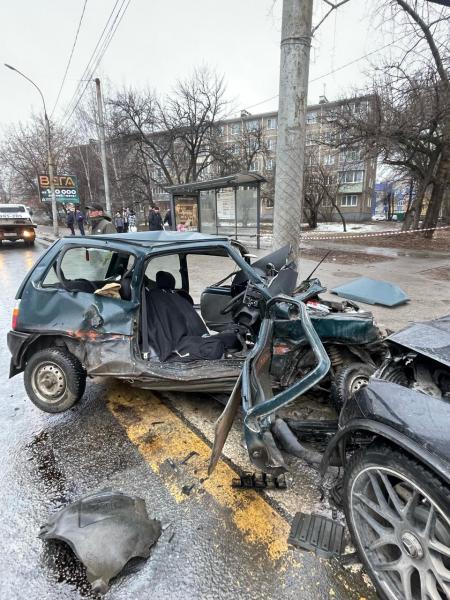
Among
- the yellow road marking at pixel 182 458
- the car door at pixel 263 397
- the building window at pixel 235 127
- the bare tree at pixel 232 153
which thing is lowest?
the yellow road marking at pixel 182 458

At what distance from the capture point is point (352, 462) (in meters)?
1.81

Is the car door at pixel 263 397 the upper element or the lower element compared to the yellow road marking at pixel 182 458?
upper

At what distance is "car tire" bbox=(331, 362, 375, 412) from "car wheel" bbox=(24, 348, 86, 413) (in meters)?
2.32

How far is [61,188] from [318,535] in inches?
1064

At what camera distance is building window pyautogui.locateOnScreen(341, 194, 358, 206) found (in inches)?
1964

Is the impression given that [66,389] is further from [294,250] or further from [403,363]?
[294,250]

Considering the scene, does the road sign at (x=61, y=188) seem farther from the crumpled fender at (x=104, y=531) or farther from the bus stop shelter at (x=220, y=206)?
the crumpled fender at (x=104, y=531)

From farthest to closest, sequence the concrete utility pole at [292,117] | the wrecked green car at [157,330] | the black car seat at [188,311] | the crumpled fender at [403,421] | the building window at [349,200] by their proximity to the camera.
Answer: the building window at [349,200] < the concrete utility pole at [292,117] < the black car seat at [188,311] < the wrecked green car at [157,330] < the crumpled fender at [403,421]

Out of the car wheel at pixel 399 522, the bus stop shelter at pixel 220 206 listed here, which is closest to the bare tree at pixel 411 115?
the bus stop shelter at pixel 220 206

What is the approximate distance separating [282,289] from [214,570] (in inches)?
82.1

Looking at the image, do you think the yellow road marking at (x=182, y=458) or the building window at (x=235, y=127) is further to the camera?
the building window at (x=235, y=127)

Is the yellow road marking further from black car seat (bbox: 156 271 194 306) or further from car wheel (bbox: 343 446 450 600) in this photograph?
black car seat (bbox: 156 271 194 306)

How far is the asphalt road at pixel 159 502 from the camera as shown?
1.81m

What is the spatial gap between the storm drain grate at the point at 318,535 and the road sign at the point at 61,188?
26.0 m
